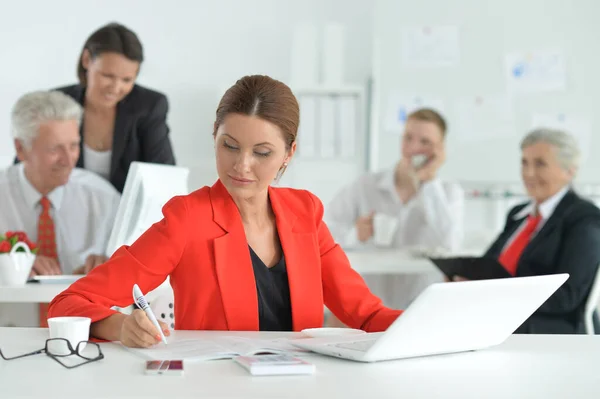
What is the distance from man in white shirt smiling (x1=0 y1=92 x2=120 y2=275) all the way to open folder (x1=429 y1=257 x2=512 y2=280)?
124cm

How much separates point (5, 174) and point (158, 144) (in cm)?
64

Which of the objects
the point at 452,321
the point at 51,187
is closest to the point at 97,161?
the point at 51,187

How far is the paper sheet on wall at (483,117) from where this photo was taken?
4832 mm

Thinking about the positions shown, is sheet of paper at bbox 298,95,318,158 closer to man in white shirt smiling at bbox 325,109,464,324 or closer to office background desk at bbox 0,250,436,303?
man in white shirt smiling at bbox 325,109,464,324

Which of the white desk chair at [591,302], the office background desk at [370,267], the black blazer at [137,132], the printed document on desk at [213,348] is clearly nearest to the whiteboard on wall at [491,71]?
the office background desk at [370,267]

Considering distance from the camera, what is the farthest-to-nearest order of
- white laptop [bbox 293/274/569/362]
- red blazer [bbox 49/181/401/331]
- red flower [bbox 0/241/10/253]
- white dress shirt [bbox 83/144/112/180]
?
white dress shirt [bbox 83/144/112/180] < red flower [bbox 0/241/10/253] < red blazer [bbox 49/181/401/331] < white laptop [bbox 293/274/569/362]

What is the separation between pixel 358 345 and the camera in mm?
1287

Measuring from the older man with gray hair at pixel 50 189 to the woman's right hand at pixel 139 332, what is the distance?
157 centimetres

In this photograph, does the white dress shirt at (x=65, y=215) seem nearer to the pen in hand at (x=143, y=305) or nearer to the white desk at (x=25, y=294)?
the white desk at (x=25, y=294)

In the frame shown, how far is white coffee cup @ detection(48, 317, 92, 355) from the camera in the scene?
1.27 metres

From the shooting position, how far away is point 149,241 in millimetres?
→ 1562

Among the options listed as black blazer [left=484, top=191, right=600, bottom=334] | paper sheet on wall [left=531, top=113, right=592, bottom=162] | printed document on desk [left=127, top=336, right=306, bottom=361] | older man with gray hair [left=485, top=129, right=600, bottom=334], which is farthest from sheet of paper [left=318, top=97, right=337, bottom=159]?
printed document on desk [left=127, top=336, right=306, bottom=361]

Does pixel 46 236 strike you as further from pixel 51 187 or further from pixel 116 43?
pixel 116 43

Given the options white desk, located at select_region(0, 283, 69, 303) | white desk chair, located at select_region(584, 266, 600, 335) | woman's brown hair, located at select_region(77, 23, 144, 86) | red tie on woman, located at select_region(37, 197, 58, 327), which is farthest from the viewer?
woman's brown hair, located at select_region(77, 23, 144, 86)
